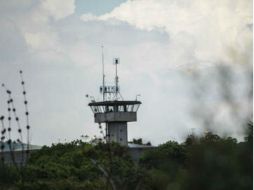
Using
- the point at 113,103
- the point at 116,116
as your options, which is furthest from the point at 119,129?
the point at 113,103

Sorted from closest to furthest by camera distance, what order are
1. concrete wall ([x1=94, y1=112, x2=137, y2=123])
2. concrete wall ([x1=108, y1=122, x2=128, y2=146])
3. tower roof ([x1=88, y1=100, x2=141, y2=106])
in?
1. concrete wall ([x1=94, y1=112, x2=137, y2=123])
2. tower roof ([x1=88, y1=100, x2=141, y2=106])
3. concrete wall ([x1=108, y1=122, x2=128, y2=146])

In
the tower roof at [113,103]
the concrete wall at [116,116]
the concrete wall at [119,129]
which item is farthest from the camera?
the concrete wall at [119,129]

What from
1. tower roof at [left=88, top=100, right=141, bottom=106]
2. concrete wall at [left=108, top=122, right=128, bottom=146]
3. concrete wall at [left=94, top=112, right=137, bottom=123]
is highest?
tower roof at [left=88, top=100, right=141, bottom=106]

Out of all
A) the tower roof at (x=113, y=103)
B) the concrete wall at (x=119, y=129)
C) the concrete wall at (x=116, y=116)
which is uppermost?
the tower roof at (x=113, y=103)

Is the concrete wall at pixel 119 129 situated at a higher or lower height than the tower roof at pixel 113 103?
lower

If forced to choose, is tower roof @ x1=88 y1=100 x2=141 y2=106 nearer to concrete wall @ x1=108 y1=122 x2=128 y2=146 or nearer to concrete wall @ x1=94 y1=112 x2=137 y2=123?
concrete wall @ x1=94 y1=112 x2=137 y2=123

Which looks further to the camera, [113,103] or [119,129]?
[119,129]

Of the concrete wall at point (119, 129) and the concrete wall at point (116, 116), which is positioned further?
the concrete wall at point (119, 129)

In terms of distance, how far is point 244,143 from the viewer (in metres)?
3.82

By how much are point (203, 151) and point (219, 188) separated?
35cm

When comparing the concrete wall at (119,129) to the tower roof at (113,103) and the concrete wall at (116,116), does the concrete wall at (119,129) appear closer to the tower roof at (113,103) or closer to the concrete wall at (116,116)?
the concrete wall at (116,116)

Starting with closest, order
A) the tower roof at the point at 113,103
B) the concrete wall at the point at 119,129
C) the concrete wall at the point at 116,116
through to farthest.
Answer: the concrete wall at the point at 116,116 → the tower roof at the point at 113,103 → the concrete wall at the point at 119,129

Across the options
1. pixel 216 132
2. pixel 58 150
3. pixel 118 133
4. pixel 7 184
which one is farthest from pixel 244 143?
pixel 118 133

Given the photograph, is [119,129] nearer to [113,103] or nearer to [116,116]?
[116,116]
